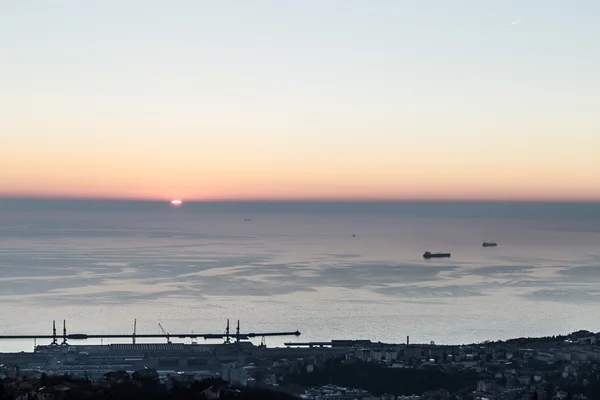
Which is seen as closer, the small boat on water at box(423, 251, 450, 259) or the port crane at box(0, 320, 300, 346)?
the port crane at box(0, 320, 300, 346)

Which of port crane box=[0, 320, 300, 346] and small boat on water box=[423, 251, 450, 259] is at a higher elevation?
small boat on water box=[423, 251, 450, 259]

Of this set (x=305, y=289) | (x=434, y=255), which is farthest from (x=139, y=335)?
(x=434, y=255)

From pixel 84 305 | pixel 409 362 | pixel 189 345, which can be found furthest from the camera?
pixel 84 305

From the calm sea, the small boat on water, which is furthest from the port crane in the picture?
the small boat on water

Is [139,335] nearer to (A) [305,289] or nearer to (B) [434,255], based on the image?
(A) [305,289]

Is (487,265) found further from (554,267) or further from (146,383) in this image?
(146,383)

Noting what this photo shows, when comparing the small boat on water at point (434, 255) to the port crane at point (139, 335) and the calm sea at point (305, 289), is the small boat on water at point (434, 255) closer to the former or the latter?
the calm sea at point (305, 289)

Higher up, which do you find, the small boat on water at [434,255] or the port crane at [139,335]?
the small boat on water at [434,255]

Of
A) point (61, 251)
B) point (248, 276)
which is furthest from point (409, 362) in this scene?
point (61, 251)

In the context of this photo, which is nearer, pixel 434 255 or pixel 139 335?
pixel 139 335

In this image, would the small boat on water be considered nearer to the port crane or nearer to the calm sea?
the calm sea

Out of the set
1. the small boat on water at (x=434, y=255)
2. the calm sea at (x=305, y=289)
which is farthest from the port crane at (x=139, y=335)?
the small boat on water at (x=434, y=255)
